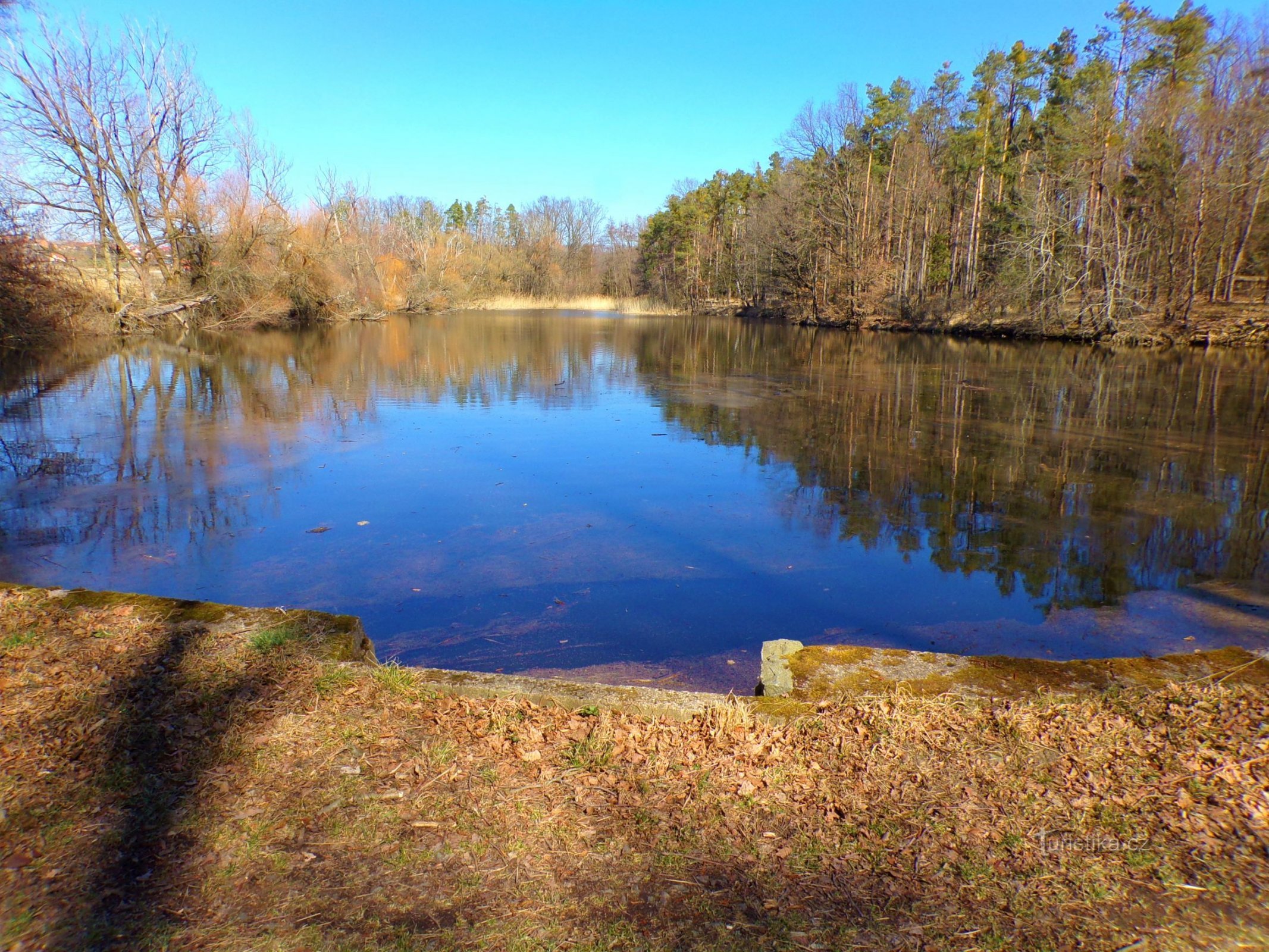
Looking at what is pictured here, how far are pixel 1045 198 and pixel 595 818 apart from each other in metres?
38.1

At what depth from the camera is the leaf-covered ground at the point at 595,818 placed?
2.18 metres

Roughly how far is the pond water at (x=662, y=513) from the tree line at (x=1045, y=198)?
1180 centimetres

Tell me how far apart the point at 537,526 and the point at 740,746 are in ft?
14.8

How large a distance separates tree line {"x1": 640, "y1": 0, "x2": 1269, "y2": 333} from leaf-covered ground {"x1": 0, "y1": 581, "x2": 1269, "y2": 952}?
19.1 metres

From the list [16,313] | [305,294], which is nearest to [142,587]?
[16,313]

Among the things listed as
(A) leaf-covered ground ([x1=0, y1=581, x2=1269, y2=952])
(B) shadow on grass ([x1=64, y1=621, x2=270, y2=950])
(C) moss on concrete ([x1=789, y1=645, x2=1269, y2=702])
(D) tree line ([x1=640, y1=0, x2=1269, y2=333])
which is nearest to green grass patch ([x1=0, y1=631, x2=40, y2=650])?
(A) leaf-covered ground ([x1=0, y1=581, x2=1269, y2=952])

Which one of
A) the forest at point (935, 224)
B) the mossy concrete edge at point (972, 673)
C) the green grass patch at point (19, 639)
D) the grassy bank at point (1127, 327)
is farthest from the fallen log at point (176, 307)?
Result: the grassy bank at point (1127, 327)

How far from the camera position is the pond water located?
5.28 m

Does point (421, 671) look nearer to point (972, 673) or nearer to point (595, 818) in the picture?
point (595, 818)

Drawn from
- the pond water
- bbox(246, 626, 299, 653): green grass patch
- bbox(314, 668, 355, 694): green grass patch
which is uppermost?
bbox(246, 626, 299, 653): green grass patch

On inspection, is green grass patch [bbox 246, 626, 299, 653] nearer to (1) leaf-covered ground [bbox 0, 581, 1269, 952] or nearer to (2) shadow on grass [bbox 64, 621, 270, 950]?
(1) leaf-covered ground [bbox 0, 581, 1269, 952]

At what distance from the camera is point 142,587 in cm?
569

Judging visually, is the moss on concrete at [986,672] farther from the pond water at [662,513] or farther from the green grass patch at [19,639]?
the green grass patch at [19,639]

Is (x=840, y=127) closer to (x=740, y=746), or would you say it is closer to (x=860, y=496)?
(x=860, y=496)
